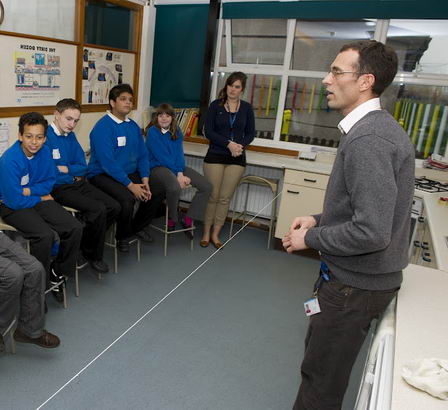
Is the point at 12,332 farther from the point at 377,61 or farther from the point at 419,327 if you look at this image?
the point at 377,61

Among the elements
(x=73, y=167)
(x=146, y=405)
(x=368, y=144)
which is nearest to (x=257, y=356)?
(x=146, y=405)

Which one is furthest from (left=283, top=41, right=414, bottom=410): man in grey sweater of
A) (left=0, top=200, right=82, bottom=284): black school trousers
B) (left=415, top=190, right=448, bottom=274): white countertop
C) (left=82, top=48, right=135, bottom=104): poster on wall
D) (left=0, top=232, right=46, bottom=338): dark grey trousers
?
(left=82, top=48, right=135, bottom=104): poster on wall

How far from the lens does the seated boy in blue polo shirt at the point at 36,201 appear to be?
2418mm

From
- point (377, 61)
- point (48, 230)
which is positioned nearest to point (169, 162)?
point (48, 230)

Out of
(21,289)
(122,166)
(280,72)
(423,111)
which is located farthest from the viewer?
(280,72)

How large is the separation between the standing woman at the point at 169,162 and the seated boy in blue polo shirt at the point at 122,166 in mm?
118

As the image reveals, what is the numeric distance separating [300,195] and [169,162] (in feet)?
4.00

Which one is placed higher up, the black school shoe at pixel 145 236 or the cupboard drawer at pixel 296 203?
the cupboard drawer at pixel 296 203

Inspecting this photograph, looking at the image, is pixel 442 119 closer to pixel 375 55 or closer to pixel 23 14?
pixel 375 55

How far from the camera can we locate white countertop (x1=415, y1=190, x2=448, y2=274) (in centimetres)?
182

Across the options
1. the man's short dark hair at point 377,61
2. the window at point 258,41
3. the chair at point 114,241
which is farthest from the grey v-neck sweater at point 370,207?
the window at point 258,41

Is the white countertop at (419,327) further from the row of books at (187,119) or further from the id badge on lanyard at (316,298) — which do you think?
the row of books at (187,119)

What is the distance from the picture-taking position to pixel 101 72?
382 centimetres

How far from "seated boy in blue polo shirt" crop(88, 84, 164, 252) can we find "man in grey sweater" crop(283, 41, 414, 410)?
6.95 ft
